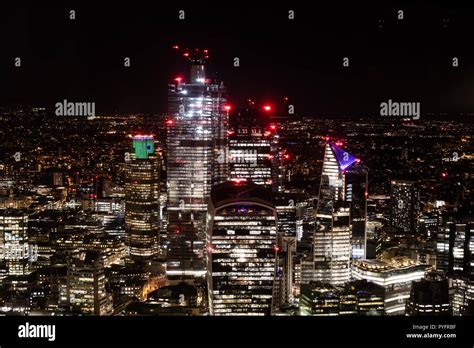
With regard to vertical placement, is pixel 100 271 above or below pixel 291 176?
below

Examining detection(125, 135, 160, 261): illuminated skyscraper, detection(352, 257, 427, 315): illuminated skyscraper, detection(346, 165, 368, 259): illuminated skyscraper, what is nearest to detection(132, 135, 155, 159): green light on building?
detection(125, 135, 160, 261): illuminated skyscraper

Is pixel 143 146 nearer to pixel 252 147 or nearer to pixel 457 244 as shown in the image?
pixel 252 147

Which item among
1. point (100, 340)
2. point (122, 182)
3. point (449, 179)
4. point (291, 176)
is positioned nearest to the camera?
point (100, 340)

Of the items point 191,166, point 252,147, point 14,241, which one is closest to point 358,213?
point 252,147

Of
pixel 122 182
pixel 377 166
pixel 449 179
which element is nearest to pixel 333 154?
pixel 377 166

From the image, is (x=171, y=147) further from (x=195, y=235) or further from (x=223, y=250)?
(x=223, y=250)
